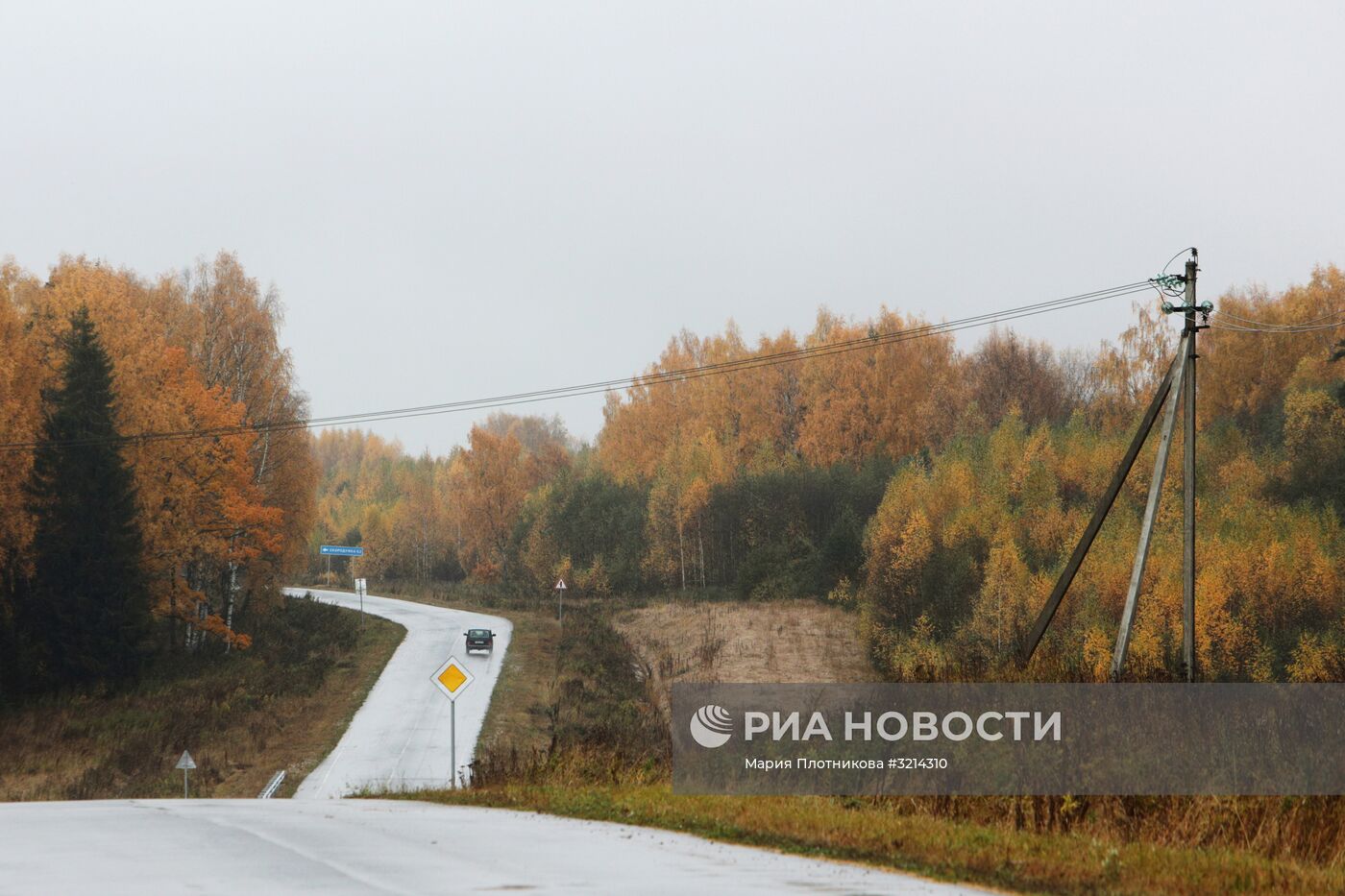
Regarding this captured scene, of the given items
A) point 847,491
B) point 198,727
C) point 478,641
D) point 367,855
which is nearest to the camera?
point 367,855

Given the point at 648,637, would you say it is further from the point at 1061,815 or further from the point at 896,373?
the point at 1061,815

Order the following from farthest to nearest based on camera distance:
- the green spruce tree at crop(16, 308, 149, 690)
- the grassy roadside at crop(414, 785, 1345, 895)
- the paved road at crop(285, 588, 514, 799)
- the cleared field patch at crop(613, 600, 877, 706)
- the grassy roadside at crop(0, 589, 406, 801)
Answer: the cleared field patch at crop(613, 600, 877, 706)
the green spruce tree at crop(16, 308, 149, 690)
the grassy roadside at crop(0, 589, 406, 801)
the paved road at crop(285, 588, 514, 799)
the grassy roadside at crop(414, 785, 1345, 895)

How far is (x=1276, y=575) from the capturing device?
45.3m

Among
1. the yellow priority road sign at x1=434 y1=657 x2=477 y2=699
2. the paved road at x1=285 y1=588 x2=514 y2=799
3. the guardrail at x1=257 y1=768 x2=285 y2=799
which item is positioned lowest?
the guardrail at x1=257 y1=768 x2=285 y2=799

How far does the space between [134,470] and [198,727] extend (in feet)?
34.5

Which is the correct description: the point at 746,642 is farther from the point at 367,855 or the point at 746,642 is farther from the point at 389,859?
the point at 389,859

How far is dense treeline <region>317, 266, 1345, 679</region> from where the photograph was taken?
151 feet

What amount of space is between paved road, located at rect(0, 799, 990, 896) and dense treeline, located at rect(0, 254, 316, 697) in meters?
30.0

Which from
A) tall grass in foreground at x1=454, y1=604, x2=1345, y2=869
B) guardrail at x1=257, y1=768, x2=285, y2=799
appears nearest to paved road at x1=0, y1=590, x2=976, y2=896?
tall grass in foreground at x1=454, y1=604, x2=1345, y2=869

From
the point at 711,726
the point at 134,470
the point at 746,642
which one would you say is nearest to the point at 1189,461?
the point at 711,726

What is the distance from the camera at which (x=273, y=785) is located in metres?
30.7

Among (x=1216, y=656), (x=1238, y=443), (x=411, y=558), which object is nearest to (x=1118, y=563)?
(x=1216, y=656)

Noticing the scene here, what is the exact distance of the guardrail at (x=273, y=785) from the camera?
98.1ft

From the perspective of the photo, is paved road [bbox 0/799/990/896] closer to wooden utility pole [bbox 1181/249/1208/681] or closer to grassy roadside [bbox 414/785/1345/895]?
grassy roadside [bbox 414/785/1345/895]
